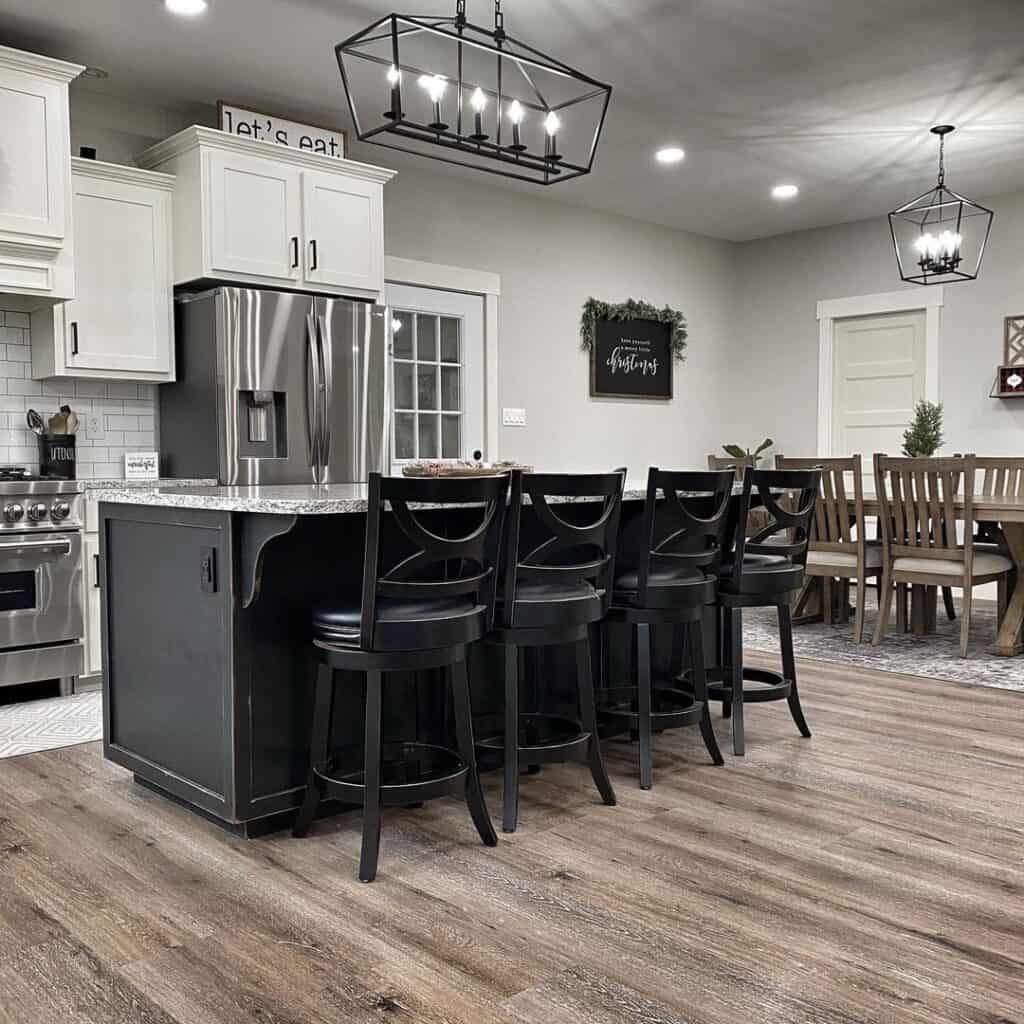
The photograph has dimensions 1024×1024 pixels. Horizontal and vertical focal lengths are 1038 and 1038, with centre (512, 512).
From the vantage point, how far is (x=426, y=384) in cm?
623

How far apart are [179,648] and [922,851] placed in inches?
76.7

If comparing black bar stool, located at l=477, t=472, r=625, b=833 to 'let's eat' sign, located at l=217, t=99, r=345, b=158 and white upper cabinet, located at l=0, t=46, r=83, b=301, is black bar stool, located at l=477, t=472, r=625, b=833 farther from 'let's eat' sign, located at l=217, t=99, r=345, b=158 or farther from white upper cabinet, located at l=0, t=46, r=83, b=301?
'let's eat' sign, located at l=217, t=99, r=345, b=158

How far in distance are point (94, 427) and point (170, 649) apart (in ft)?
7.71

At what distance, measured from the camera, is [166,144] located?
15.4 feet

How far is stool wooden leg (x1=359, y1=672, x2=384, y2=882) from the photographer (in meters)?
2.34

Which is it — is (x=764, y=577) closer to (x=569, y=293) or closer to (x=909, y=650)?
(x=909, y=650)

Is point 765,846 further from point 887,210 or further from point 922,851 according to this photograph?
point 887,210

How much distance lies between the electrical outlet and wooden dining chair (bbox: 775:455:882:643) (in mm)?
3517

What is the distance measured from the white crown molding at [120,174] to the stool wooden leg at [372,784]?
315 centimetres

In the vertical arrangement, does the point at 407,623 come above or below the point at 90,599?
above

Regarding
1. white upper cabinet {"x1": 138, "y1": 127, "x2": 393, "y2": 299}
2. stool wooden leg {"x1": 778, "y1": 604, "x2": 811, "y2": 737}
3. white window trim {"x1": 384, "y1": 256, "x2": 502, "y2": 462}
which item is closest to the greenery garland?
white window trim {"x1": 384, "y1": 256, "x2": 502, "y2": 462}

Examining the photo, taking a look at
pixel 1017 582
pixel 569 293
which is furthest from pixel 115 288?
pixel 1017 582

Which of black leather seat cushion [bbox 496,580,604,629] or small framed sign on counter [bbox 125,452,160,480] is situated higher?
small framed sign on counter [bbox 125,452,160,480]

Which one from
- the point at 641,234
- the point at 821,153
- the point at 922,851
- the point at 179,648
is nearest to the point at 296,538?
the point at 179,648
